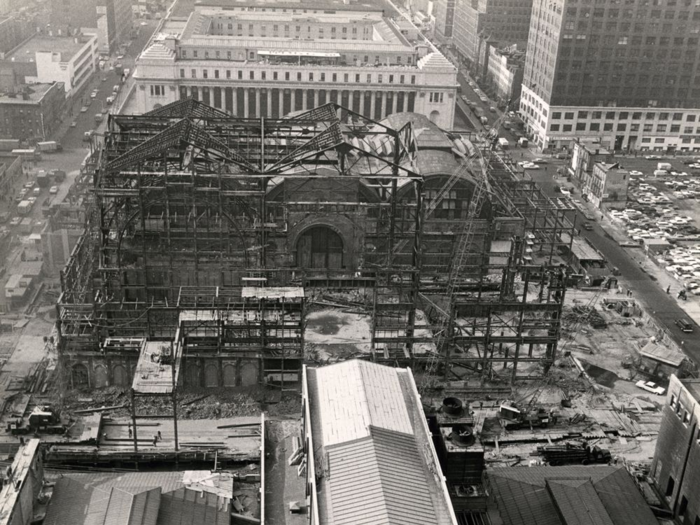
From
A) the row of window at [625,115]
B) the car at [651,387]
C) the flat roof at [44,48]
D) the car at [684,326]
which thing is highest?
the flat roof at [44,48]

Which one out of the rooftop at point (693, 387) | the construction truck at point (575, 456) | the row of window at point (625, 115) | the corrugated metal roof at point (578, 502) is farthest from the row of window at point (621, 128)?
the corrugated metal roof at point (578, 502)

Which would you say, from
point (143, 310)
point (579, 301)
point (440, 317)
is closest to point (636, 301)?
point (579, 301)

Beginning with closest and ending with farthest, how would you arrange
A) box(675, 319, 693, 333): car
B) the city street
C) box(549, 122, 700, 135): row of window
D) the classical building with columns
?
the city street
box(675, 319, 693, 333): car
the classical building with columns
box(549, 122, 700, 135): row of window

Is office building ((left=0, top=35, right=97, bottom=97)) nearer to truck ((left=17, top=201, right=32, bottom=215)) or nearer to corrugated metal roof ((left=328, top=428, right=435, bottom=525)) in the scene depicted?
truck ((left=17, top=201, right=32, bottom=215))

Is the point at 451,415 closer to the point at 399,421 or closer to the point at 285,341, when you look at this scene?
the point at 399,421

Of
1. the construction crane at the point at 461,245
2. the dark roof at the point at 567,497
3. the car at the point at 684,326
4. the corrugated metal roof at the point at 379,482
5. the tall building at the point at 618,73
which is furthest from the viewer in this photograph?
the tall building at the point at 618,73

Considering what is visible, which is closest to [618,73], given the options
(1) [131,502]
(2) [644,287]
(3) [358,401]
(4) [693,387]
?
(2) [644,287]

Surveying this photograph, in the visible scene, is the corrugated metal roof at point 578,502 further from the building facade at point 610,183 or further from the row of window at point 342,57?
the row of window at point 342,57

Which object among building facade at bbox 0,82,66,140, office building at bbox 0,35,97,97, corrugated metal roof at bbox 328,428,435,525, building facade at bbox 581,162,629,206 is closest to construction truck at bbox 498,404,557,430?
corrugated metal roof at bbox 328,428,435,525

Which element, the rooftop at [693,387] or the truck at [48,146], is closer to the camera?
the rooftop at [693,387]
